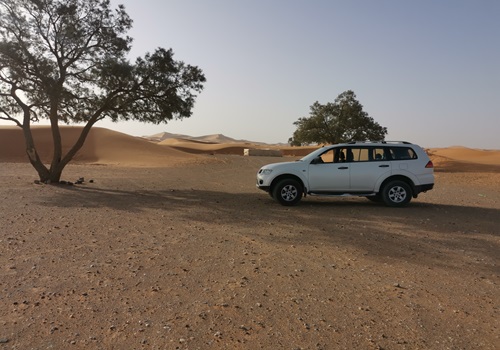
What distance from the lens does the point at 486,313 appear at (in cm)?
399

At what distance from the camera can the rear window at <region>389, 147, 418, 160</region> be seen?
34.7 ft

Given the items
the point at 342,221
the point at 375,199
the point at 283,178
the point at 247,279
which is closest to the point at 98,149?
the point at 283,178

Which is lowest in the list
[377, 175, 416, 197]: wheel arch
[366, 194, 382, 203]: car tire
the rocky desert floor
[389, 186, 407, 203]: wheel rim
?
the rocky desert floor

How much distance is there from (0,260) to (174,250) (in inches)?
93.5

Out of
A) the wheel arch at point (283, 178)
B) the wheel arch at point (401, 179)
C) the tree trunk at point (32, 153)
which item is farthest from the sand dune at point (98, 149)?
the wheel arch at point (401, 179)

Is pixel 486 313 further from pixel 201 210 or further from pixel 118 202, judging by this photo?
pixel 118 202

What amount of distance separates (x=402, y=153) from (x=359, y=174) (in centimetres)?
136

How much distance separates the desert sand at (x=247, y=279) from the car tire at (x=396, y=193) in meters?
0.58

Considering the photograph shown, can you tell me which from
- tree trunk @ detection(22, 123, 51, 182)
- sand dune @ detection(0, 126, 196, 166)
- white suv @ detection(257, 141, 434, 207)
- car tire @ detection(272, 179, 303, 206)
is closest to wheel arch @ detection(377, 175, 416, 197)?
white suv @ detection(257, 141, 434, 207)

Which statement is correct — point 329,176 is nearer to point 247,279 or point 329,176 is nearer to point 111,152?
point 247,279

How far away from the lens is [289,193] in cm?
1067

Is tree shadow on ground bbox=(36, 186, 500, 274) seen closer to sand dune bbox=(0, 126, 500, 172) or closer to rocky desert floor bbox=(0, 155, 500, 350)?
rocky desert floor bbox=(0, 155, 500, 350)

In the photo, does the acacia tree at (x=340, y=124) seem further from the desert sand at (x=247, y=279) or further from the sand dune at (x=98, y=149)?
the desert sand at (x=247, y=279)

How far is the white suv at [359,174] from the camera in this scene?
10.5 m
